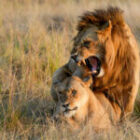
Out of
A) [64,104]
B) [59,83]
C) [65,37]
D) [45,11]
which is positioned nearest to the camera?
[64,104]

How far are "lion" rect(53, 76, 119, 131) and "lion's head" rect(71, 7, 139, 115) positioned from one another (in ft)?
0.93

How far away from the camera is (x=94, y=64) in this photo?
4.69 meters

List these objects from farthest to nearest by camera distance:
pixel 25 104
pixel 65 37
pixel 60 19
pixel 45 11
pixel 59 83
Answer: pixel 45 11, pixel 60 19, pixel 65 37, pixel 25 104, pixel 59 83

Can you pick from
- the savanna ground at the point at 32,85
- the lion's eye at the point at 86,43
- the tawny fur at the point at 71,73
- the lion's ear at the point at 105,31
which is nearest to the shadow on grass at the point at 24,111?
the savanna ground at the point at 32,85

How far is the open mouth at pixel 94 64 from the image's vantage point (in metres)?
4.64

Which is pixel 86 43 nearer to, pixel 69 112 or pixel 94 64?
pixel 94 64

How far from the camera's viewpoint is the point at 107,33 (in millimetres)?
4586

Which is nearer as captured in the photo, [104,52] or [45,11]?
[104,52]

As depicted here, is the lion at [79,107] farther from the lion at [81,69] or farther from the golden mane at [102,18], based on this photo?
the golden mane at [102,18]

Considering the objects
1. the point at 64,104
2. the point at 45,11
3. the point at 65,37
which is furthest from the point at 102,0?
the point at 64,104

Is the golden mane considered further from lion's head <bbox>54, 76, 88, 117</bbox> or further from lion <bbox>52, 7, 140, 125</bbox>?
lion's head <bbox>54, 76, 88, 117</bbox>

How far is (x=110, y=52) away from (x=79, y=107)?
73cm

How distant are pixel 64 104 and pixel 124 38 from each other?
1067 mm

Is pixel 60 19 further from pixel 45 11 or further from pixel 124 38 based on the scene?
pixel 124 38
